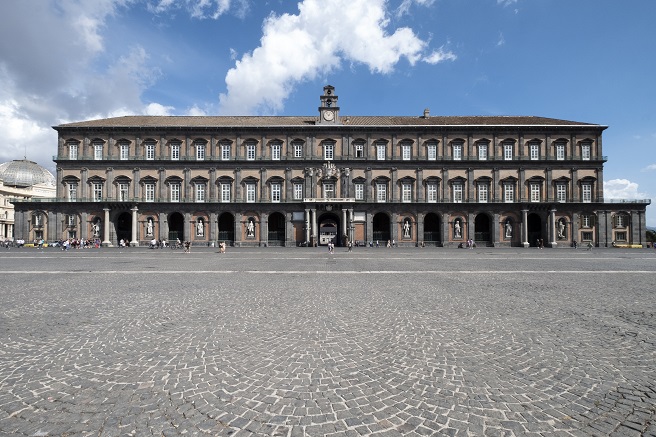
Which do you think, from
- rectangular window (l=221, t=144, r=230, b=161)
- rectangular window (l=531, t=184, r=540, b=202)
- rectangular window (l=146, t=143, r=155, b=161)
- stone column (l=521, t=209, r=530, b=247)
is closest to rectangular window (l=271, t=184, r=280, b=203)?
rectangular window (l=221, t=144, r=230, b=161)

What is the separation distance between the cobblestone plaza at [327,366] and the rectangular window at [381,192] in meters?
32.5

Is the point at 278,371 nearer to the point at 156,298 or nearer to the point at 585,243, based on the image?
the point at 156,298

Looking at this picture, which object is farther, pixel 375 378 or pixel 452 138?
pixel 452 138

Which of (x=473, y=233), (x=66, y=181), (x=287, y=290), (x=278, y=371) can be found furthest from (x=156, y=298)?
(x=66, y=181)

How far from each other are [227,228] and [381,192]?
68.1ft

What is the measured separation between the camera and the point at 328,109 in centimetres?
4069

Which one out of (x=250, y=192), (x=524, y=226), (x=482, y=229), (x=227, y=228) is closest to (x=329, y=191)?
(x=250, y=192)

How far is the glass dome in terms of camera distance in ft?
263

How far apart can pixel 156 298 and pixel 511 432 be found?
764 centimetres

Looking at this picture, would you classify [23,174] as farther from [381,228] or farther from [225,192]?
[381,228]

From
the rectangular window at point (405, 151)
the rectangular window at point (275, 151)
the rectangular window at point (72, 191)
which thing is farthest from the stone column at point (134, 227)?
the rectangular window at point (405, 151)

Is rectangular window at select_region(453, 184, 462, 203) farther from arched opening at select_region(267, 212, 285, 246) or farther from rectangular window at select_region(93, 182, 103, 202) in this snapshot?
rectangular window at select_region(93, 182, 103, 202)

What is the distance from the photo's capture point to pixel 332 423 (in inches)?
106

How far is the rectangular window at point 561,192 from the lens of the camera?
39719 mm
